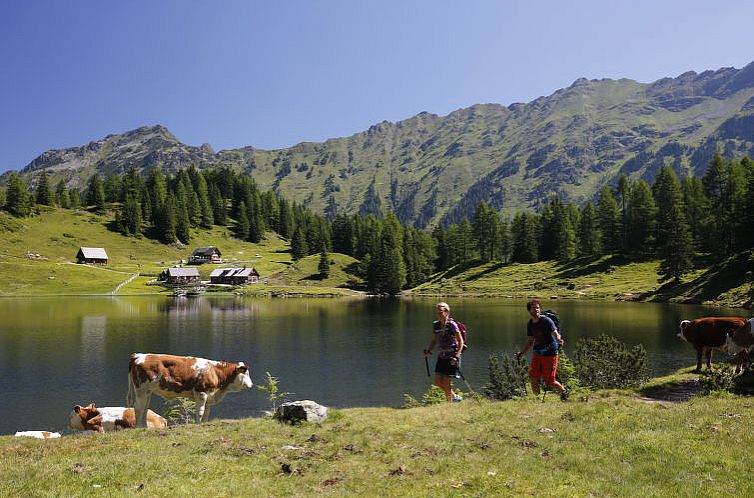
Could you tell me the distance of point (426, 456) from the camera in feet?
37.2

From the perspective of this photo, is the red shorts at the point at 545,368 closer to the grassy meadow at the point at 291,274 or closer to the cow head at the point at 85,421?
the cow head at the point at 85,421

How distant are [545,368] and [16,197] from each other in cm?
19619

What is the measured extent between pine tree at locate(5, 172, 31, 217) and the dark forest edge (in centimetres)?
43

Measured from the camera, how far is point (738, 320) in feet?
71.2

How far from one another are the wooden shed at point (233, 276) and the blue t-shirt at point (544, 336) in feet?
514

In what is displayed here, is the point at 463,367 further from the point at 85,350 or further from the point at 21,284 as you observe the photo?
the point at 21,284

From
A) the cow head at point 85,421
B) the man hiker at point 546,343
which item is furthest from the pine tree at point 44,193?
the man hiker at point 546,343

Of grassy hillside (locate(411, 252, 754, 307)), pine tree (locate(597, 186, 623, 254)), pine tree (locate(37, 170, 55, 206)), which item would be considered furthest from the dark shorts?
pine tree (locate(37, 170, 55, 206))

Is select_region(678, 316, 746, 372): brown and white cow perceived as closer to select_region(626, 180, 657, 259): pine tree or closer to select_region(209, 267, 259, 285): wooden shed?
select_region(626, 180, 657, 259): pine tree

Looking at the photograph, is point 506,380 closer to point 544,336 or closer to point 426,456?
point 544,336

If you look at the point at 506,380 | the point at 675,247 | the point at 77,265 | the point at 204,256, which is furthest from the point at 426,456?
the point at 204,256

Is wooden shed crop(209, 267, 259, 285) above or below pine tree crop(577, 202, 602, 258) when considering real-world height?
below

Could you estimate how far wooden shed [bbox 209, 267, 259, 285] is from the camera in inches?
6585

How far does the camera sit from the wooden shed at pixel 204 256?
186 metres
